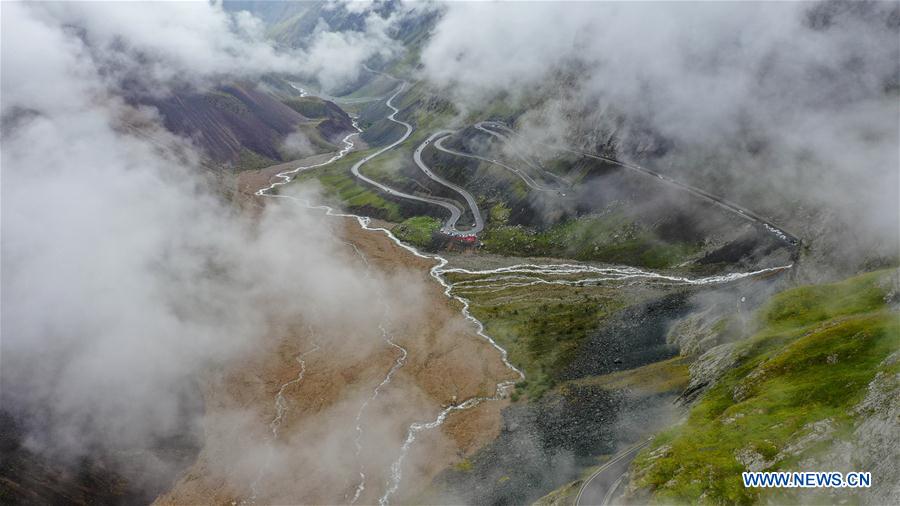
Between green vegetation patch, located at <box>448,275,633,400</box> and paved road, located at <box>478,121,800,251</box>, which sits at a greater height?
paved road, located at <box>478,121,800,251</box>

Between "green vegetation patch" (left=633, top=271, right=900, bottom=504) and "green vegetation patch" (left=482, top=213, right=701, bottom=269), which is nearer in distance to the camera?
"green vegetation patch" (left=633, top=271, right=900, bottom=504)

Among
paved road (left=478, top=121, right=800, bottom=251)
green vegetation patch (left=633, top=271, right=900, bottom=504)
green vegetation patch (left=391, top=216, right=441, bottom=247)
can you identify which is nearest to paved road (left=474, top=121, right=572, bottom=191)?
paved road (left=478, top=121, right=800, bottom=251)

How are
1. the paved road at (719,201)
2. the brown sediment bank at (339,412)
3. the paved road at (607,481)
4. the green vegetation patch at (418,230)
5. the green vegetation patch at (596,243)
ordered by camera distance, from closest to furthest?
Answer: the paved road at (607,481)
the brown sediment bank at (339,412)
the paved road at (719,201)
the green vegetation patch at (596,243)
the green vegetation patch at (418,230)

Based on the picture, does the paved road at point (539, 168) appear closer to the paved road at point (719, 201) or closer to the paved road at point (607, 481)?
the paved road at point (719, 201)

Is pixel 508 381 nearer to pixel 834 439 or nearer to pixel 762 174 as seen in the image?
pixel 834 439

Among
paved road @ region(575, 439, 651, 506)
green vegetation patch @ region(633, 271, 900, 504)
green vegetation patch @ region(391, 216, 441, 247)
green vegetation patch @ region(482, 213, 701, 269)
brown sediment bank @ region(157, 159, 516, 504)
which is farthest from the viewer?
→ green vegetation patch @ region(391, 216, 441, 247)

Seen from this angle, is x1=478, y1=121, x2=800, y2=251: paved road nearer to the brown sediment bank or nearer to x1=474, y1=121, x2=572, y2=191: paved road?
x1=474, y1=121, x2=572, y2=191: paved road

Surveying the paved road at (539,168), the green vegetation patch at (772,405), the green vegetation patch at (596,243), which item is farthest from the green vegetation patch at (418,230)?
the green vegetation patch at (772,405)
